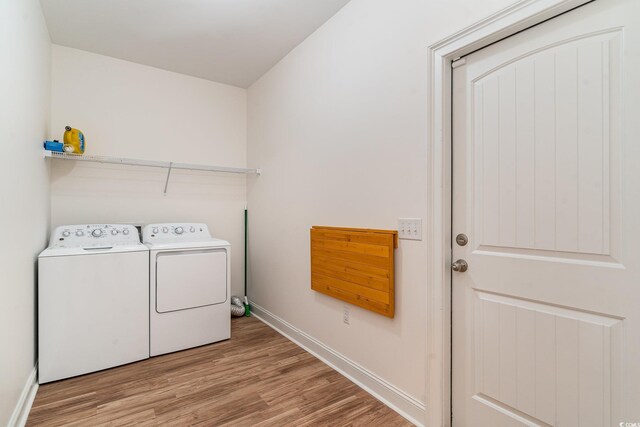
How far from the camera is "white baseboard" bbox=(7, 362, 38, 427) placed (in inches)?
64.4

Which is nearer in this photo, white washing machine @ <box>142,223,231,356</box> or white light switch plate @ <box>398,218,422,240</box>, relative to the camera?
white light switch plate @ <box>398,218,422,240</box>

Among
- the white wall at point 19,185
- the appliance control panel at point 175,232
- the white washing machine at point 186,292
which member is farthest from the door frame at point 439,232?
the appliance control panel at point 175,232

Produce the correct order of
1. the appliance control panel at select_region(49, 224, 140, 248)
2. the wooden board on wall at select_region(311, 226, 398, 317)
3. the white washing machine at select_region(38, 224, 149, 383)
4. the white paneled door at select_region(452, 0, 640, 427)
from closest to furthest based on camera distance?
the white paneled door at select_region(452, 0, 640, 427) → the wooden board on wall at select_region(311, 226, 398, 317) → the white washing machine at select_region(38, 224, 149, 383) → the appliance control panel at select_region(49, 224, 140, 248)

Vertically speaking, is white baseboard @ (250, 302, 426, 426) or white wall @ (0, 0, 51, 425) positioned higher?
white wall @ (0, 0, 51, 425)

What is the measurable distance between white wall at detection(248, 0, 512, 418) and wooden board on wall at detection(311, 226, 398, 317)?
2.6 inches

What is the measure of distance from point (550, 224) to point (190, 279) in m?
2.59

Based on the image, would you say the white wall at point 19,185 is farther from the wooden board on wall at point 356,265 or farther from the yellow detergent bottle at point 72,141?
the wooden board on wall at point 356,265

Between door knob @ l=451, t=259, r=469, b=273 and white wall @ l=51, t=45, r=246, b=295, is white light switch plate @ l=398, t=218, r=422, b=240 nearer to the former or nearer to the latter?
door knob @ l=451, t=259, r=469, b=273

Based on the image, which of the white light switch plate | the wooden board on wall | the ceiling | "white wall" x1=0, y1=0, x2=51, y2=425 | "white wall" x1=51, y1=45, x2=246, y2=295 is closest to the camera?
"white wall" x1=0, y1=0, x2=51, y2=425

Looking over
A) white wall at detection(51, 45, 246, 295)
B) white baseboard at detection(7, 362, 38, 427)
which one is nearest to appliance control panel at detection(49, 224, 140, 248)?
white wall at detection(51, 45, 246, 295)

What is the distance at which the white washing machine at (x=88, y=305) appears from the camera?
2.15 m

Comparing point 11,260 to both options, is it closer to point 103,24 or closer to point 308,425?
point 308,425

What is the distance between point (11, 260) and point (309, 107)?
2.16m

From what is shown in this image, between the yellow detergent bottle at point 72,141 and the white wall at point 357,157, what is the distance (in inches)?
65.2
